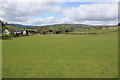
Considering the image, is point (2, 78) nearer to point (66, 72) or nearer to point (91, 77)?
point (66, 72)

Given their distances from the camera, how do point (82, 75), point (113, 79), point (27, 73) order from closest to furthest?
1. point (113, 79)
2. point (82, 75)
3. point (27, 73)

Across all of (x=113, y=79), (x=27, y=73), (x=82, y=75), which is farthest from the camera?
(x=27, y=73)

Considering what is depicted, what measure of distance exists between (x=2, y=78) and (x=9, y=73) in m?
0.94

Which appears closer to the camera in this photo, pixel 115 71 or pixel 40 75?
pixel 40 75

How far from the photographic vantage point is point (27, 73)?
9.48m

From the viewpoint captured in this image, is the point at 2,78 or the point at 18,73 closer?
the point at 2,78

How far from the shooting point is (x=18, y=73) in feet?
31.3

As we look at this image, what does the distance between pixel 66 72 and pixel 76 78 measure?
1301 millimetres

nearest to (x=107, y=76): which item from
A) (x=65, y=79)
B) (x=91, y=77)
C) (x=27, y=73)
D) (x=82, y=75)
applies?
(x=91, y=77)

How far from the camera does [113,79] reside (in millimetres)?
8188

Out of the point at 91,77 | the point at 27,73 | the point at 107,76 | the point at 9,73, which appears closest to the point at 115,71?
the point at 107,76

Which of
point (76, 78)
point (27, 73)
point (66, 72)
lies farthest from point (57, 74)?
point (27, 73)

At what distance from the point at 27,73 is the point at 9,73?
54.3 inches

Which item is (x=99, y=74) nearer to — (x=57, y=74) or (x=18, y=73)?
(x=57, y=74)
